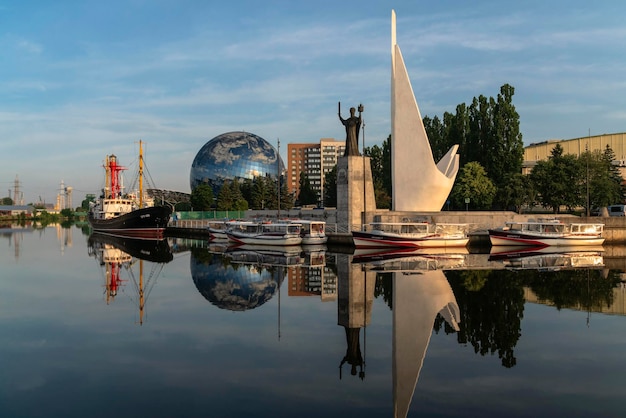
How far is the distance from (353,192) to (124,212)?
38869 mm

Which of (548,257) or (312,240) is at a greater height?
(312,240)

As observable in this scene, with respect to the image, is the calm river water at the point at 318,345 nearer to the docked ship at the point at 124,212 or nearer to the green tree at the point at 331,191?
the docked ship at the point at 124,212

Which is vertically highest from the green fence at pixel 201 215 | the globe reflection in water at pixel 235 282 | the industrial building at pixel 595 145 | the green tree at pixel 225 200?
the industrial building at pixel 595 145

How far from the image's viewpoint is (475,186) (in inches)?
Result: 1980

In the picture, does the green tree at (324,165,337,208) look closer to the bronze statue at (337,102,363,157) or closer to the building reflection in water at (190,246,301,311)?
the bronze statue at (337,102,363,157)

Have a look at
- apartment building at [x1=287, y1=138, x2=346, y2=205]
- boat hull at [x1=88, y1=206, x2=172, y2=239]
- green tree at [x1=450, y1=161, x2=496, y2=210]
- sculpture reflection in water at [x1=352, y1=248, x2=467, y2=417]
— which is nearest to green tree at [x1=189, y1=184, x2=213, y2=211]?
boat hull at [x1=88, y1=206, x2=172, y2=239]

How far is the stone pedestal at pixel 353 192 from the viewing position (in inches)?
1551

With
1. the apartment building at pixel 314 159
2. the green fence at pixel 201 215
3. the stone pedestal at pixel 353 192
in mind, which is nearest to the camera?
the stone pedestal at pixel 353 192

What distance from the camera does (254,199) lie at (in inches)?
3009

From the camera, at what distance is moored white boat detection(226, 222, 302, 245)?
3841cm

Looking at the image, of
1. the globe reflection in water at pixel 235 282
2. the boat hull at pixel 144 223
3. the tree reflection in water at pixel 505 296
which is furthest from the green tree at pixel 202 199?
the tree reflection in water at pixel 505 296

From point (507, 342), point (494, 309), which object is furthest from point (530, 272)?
point (507, 342)

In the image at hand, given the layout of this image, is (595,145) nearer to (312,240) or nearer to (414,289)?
(312,240)

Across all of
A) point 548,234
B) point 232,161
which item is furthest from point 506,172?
point 232,161
